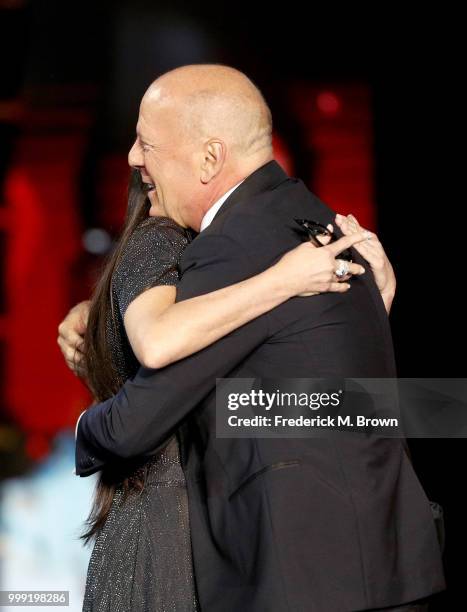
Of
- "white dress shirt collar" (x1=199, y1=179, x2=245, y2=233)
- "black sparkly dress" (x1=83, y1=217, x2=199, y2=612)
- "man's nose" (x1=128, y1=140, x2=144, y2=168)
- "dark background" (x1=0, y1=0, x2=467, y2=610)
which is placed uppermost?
"dark background" (x1=0, y1=0, x2=467, y2=610)

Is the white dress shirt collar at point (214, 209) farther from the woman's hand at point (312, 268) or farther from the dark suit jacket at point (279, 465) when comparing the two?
the woman's hand at point (312, 268)

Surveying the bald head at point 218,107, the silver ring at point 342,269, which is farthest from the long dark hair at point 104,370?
the silver ring at point 342,269

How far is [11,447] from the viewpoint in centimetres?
391

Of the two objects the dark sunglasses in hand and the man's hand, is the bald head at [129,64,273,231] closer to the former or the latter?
the dark sunglasses in hand

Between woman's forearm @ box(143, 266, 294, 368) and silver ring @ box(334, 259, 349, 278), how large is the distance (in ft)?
0.28

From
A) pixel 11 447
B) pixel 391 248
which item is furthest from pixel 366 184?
pixel 11 447

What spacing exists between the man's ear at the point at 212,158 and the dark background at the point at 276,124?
1.59 meters

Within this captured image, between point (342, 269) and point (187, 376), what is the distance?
0.27 meters

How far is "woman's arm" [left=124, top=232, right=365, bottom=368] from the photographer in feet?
4.52

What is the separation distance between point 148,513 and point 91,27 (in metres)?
2.43

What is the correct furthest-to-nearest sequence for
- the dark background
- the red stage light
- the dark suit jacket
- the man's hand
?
the red stage light → the dark background → the man's hand → the dark suit jacket

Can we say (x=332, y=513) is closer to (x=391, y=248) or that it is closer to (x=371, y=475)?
(x=371, y=475)

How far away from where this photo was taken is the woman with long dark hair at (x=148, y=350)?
139cm

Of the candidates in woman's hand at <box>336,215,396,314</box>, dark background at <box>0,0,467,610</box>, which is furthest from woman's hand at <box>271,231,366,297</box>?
dark background at <box>0,0,467,610</box>
